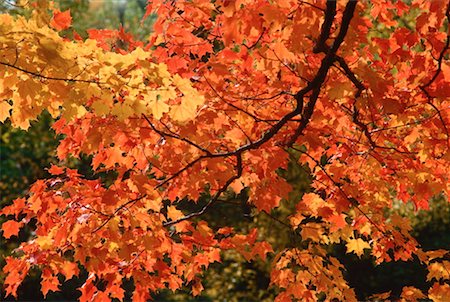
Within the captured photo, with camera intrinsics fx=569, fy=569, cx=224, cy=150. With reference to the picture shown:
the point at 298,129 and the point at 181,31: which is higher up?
the point at 181,31

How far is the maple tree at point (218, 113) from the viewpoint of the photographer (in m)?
3.18

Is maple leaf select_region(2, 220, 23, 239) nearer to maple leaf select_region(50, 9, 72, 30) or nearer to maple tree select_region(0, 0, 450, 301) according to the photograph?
maple tree select_region(0, 0, 450, 301)

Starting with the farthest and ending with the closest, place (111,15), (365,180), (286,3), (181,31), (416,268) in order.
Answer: (111,15) < (416,268) < (365,180) < (181,31) < (286,3)

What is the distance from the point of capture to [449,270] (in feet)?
16.3

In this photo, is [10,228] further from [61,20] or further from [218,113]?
[218,113]

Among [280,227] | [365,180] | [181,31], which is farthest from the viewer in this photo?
[280,227]

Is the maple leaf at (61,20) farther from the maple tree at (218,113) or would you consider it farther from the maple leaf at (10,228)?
the maple leaf at (10,228)

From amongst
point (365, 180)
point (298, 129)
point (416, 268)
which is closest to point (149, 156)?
point (298, 129)

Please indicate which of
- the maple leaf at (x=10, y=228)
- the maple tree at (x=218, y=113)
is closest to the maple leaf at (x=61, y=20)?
the maple tree at (x=218, y=113)

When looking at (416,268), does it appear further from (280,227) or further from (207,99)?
(207,99)

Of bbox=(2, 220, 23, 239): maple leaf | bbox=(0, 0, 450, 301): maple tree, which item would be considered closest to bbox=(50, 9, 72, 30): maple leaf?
bbox=(0, 0, 450, 301): maple tree

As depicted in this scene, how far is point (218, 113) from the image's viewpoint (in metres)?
3.95

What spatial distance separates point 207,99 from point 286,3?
987 mm

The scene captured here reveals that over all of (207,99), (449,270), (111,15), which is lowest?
(449,270)
